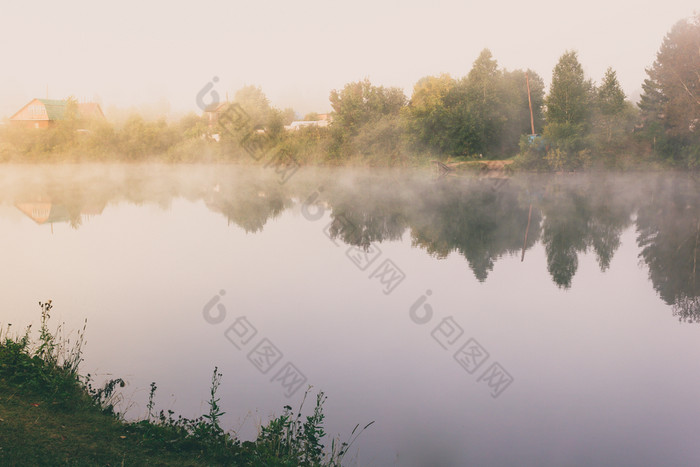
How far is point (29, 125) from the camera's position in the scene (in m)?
81.6

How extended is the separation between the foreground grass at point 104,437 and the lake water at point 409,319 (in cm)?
83

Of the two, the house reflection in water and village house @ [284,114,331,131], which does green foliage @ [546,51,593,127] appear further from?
the house reflection in water

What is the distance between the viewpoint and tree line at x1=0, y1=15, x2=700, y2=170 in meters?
47.8

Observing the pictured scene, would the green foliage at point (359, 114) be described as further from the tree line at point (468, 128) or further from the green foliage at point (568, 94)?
the green foliage at point (568, 94)

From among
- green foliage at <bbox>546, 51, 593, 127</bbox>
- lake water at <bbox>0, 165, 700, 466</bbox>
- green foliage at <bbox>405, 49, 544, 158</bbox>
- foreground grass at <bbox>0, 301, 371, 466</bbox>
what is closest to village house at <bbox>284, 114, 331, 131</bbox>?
green foliage at <bbox>405, 49, 544, 158</bbox>

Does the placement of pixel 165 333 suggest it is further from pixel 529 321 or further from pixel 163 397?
pixel 529 321

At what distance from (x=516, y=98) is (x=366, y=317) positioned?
53.1 metres

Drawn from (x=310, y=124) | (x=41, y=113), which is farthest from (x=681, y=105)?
(x=41, y=113)

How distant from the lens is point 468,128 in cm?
5447

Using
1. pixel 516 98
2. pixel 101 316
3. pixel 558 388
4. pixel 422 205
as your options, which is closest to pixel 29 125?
pixel 516 98

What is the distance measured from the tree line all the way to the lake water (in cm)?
2353

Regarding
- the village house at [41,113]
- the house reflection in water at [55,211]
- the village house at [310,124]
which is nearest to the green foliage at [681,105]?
the village house at [310,124]

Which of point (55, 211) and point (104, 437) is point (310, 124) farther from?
point (104, 437)

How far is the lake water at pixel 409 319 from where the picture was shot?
757cm
